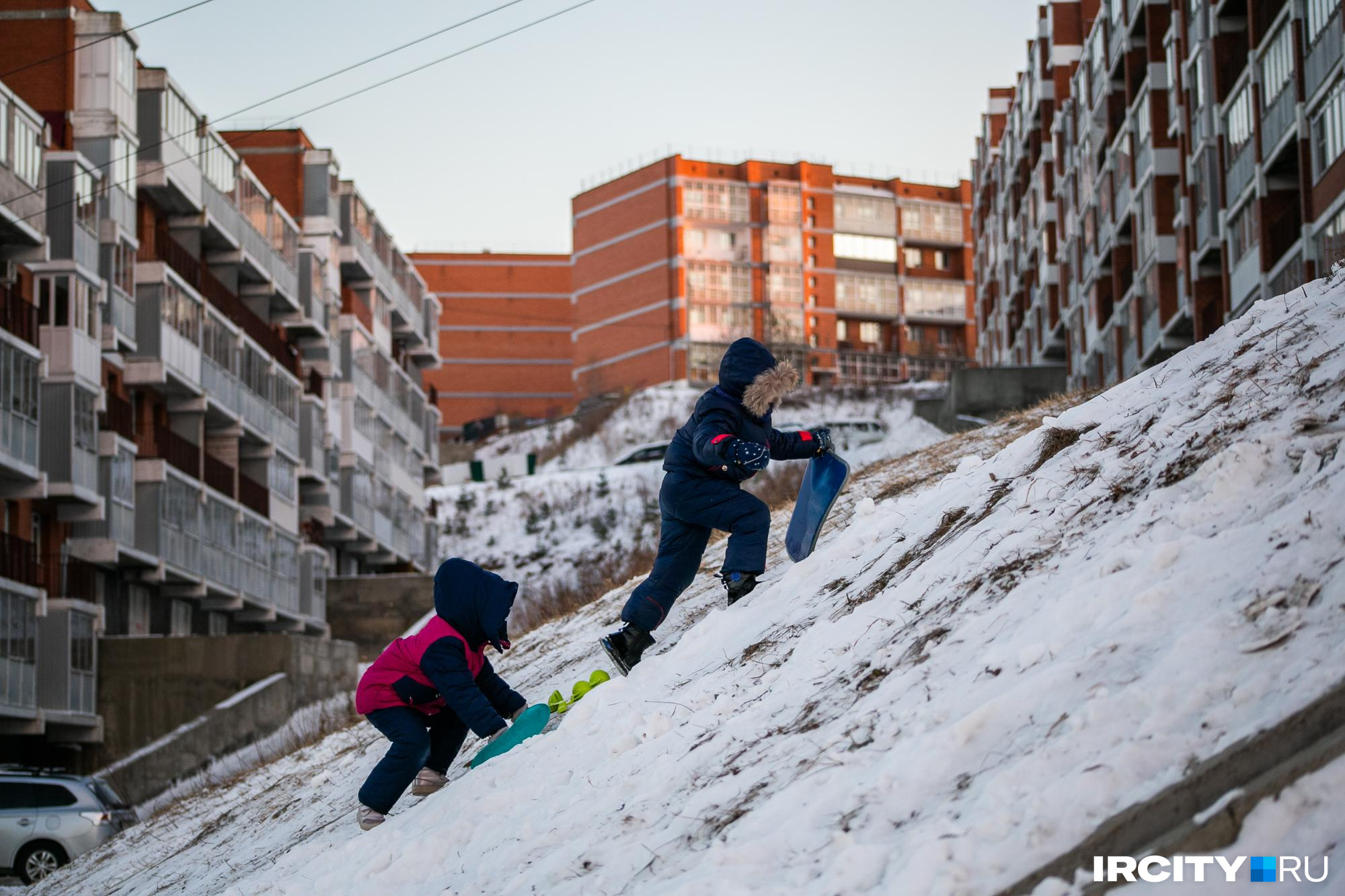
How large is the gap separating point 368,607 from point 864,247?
2019 inches

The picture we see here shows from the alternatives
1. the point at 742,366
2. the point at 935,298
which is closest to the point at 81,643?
the point at 742,366

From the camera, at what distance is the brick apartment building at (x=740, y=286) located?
86.6 m

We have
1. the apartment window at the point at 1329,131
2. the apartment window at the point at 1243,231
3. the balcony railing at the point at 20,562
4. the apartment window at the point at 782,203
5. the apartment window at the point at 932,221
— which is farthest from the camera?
the apartment window at the point at 932,221

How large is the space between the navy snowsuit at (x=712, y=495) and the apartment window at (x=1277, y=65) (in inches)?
1038

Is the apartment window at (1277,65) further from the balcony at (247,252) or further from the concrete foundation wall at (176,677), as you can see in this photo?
the balcony at (247,252)

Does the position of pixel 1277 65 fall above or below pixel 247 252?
above

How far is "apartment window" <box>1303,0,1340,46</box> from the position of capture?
1125 inches

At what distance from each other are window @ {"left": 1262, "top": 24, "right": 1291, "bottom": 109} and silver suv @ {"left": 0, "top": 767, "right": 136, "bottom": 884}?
84.1ft

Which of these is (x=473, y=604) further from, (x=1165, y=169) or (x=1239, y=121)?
(x=1165, y=169)

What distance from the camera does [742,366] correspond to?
29.0 ft

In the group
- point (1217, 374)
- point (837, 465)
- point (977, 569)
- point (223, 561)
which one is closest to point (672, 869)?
point (977, 569)

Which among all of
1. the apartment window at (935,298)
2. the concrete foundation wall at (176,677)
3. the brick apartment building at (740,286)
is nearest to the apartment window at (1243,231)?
the concrete foundation wall at (176,677)

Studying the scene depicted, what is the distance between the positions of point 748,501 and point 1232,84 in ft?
105

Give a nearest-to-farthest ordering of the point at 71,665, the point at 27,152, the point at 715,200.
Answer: the point at 27,152, the point at 71,665, the point at 715,200
